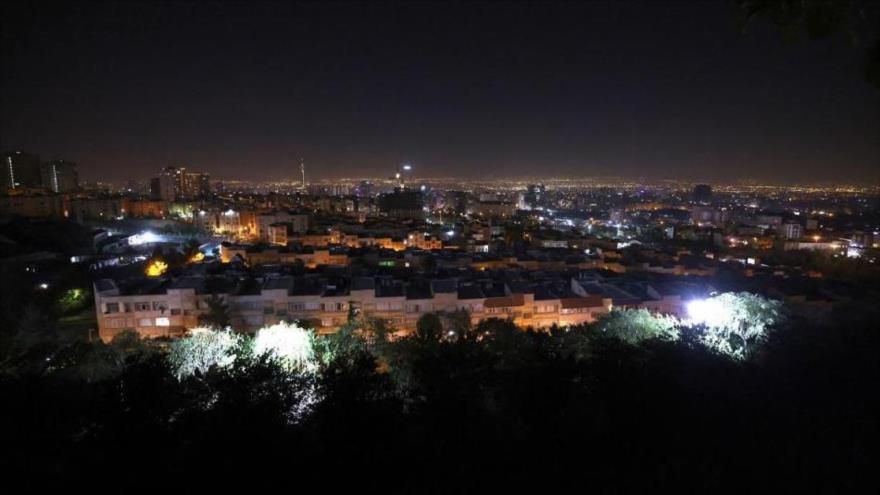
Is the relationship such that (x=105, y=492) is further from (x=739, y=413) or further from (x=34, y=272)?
(x=34, y=272)

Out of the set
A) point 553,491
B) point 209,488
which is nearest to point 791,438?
point 553,491

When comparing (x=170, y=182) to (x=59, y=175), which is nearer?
(x=59, y=175)

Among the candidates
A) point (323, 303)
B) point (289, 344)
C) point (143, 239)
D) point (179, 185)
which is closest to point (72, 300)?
point (323, 303)

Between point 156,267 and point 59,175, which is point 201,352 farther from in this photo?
point 59,175

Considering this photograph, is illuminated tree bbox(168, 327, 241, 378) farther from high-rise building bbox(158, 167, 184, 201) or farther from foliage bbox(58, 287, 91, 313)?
high-rise building bbox(158, 167, 184, 201)

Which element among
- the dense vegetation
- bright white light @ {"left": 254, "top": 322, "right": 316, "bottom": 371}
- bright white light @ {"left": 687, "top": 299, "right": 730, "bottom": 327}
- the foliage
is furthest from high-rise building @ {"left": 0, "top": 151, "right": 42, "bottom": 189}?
bright white light @ {"left": 687, "top": 299, "right": 730, "bottom": 327}

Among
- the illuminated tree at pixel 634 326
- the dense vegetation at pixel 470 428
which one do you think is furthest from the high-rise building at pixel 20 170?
the illuminated tree at pixel 634 326

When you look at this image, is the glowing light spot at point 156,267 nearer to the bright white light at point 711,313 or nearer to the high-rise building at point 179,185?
the bright white light at point 711,313
